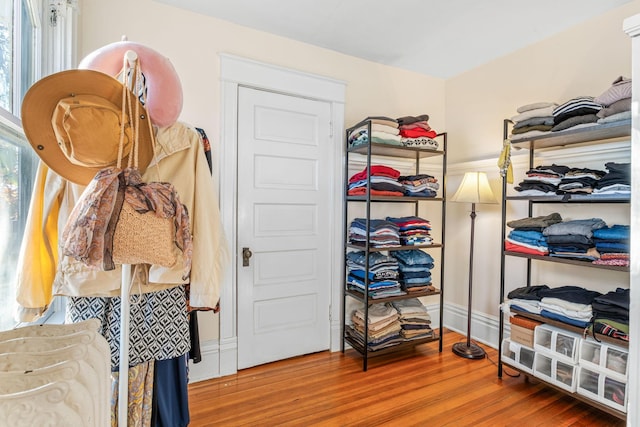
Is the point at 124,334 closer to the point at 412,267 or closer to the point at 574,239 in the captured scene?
the point at 412,267

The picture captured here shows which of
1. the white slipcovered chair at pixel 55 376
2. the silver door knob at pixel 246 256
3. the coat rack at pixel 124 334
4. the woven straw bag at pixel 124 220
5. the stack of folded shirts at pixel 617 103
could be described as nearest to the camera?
the white slipcovered chair at pixel 55 376

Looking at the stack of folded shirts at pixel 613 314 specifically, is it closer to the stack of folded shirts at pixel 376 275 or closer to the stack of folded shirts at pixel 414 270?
the stack of folded shirts at pixel 414 270

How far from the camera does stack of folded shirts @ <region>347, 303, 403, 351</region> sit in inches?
93.8

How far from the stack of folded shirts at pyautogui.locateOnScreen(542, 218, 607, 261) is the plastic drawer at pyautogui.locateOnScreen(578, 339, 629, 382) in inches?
18.4

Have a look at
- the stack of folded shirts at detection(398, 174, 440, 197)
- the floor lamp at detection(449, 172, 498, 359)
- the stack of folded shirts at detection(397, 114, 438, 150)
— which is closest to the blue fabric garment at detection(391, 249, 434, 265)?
the floor lamp at detection(449, 172, 498, 359)

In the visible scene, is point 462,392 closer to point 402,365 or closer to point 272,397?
point 402,365

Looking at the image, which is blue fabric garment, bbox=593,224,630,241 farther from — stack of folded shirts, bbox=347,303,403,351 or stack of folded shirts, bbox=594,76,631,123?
stack of folded shirts, bbox=347,303,403,351

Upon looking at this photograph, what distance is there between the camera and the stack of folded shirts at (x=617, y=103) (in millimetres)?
1600

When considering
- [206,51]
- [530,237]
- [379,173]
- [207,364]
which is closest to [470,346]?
[530,237]

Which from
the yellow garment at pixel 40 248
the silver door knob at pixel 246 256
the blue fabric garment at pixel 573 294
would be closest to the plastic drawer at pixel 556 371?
the blue fabric garment at pixel 573 294

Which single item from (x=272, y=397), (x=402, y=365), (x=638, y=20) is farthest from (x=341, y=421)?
(x=638, y=20)

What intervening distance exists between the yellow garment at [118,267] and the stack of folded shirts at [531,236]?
191cm

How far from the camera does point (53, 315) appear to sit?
5.20 feet

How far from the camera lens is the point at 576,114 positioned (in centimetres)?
184
